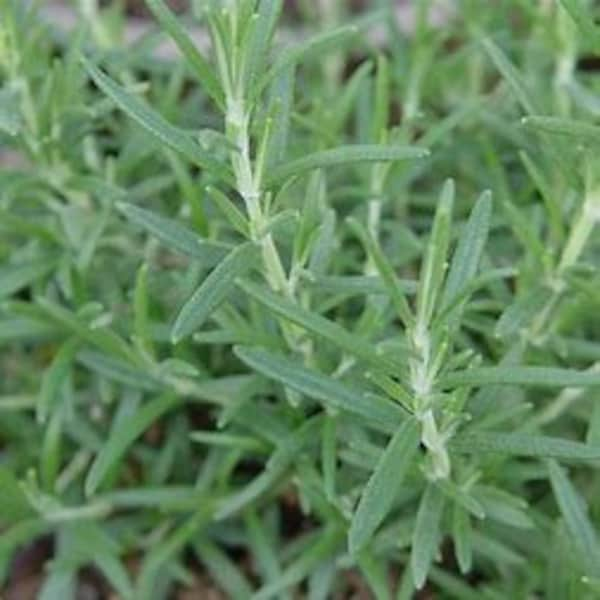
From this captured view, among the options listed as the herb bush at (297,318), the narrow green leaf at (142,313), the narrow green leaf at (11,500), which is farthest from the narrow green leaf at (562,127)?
the narrow green leaf at (11,500)

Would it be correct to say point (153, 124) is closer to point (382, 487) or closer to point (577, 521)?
point (382, 487)

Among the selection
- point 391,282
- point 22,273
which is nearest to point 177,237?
point 391,282

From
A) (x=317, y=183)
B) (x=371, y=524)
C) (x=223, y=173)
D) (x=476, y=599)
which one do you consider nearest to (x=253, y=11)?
(x=223, y=173)

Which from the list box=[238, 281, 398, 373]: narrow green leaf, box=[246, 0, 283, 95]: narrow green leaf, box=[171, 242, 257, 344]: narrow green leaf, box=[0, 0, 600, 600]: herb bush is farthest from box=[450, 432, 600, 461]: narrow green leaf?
box=[246, 0, 283, 95]: narrow green leaf

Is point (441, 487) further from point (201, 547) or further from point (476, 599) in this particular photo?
point (201, 547)

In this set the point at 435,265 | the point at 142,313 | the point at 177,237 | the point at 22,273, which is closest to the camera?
the point at 435,265

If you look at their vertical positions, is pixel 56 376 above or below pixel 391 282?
below

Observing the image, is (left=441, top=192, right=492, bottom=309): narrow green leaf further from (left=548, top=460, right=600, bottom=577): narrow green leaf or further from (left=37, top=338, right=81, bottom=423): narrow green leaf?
(left=37, top=338, right=81, bottom=423): narrow green leaf
